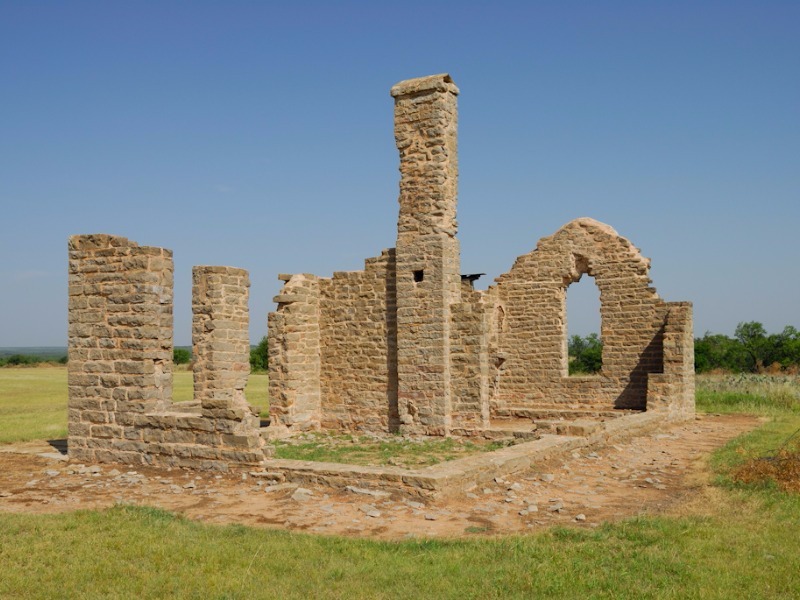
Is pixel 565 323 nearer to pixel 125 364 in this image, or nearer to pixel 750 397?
pixel 750 397

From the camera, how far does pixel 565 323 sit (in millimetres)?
18406

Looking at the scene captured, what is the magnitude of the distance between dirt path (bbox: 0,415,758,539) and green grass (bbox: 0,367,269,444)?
10.1ft

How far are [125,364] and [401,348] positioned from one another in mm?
5447

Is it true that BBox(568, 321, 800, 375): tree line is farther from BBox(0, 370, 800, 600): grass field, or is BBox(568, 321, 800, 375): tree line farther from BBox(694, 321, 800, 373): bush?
BBox(0, 370, 800, 600): grass field

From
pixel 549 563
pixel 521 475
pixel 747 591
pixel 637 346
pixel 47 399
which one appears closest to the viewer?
pixel 747 591

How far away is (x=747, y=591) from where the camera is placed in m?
4.89

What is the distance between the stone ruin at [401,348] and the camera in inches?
380

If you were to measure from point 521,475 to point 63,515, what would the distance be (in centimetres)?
530

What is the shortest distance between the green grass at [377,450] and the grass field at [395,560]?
3934 millimetres

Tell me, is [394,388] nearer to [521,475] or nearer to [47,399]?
[521,475]

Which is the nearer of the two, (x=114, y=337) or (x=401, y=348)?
(x=114, y=337)

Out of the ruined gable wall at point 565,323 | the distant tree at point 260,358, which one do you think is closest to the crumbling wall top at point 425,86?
the ruined gable wall at point 565,323

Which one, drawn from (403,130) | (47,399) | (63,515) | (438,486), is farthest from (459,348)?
(47,399)

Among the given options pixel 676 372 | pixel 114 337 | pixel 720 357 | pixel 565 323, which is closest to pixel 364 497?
pixel 114 337
